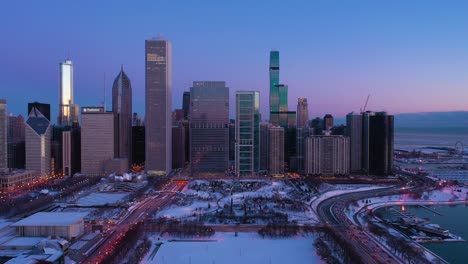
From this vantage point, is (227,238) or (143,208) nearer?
(227,238)

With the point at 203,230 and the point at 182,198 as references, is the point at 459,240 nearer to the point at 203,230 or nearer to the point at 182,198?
the point at 203,230

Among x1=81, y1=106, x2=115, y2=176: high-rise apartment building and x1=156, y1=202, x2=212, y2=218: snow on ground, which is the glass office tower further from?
x1=156, y1=202, x2=212, y2=218: snow on ground

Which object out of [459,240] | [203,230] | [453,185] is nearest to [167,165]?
[203,230]

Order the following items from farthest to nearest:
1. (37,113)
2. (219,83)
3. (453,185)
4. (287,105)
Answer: (287,105) → (219,83) → (37,113) → (453,185)

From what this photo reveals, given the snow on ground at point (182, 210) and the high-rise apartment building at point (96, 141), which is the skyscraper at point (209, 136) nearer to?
the high-rise apartment building at point (96, 141)

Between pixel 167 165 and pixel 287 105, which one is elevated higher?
pixel 287 105

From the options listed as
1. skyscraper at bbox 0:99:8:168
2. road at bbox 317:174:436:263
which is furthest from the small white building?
skyscraper at bbox 0:99:8:168
